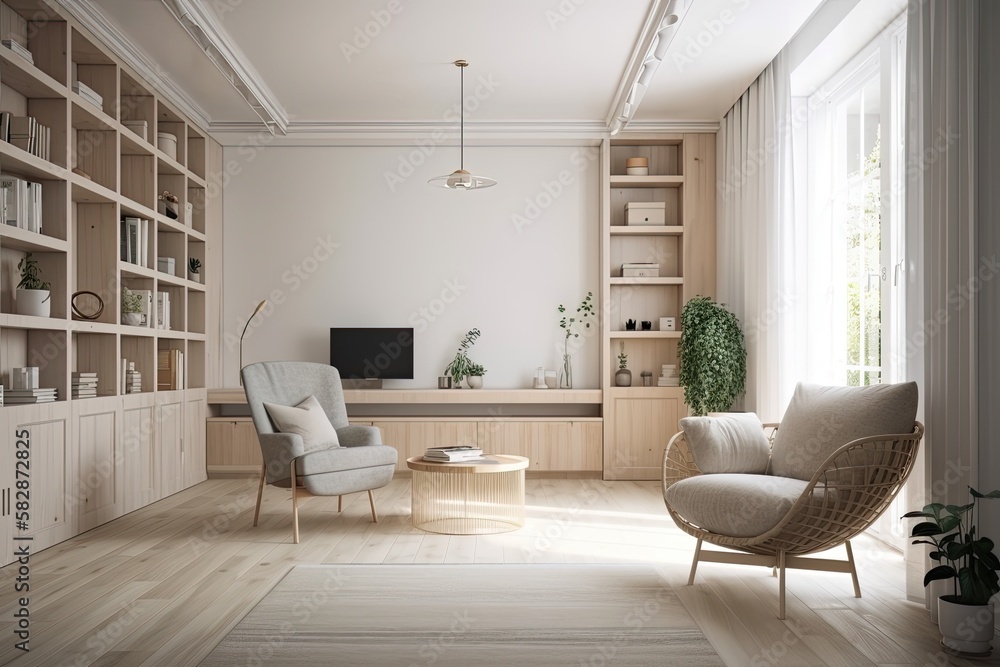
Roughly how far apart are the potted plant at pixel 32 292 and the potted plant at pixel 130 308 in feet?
2.60

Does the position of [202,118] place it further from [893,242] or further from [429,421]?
[893,242]

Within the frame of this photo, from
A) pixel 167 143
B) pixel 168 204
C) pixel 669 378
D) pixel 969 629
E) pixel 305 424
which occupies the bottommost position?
pixel 969 629

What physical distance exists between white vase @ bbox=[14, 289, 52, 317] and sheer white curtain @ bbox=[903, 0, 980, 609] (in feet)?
13.2

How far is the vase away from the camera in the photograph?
21.7 feet

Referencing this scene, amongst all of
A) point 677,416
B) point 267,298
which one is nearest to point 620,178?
point 677,416

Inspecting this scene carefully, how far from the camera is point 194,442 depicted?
6.09 m

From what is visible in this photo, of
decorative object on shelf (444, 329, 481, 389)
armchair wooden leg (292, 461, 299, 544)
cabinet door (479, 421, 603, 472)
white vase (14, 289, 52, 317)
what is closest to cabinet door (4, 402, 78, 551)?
white vase (14, 289, 52, 317)

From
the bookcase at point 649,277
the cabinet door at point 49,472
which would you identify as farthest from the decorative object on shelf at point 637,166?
the cabinet door at point 49,472

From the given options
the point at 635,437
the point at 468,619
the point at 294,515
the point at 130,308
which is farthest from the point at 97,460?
the point at 635,437

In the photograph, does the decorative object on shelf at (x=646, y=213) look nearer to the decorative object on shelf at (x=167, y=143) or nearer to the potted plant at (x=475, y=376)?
the potted plant at (x=475, y=376)

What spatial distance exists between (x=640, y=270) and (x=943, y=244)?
3.57 m

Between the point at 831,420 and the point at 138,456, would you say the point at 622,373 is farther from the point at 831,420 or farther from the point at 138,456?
the point at 138,456

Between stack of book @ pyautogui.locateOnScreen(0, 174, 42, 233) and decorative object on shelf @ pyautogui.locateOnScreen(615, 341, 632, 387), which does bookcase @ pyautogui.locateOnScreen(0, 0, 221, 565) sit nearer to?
stack of book @ pyautogui.locateOnScreen(0, 174, 42, 233)

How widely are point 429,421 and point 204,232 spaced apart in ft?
7.63
